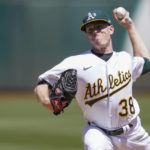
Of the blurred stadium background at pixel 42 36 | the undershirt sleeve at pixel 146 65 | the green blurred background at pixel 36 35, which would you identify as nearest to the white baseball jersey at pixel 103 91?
the undershirt sleeve at pixel 146 65

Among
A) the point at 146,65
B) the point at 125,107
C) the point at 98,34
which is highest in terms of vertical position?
the point at 98,34

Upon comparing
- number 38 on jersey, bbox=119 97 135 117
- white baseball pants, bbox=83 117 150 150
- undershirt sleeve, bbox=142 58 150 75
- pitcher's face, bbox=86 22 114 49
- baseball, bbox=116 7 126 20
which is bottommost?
white baseball pants, bbox=83 117 150 150

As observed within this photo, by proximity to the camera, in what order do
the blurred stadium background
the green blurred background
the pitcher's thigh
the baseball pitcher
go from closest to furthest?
the pitcher's thigh, the baseball pitcher, the blurred stadium background, the green blurred background

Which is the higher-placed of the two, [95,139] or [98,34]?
[98,34]

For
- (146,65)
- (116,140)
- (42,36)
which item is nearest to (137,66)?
(146,65)

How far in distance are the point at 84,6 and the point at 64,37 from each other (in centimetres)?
118

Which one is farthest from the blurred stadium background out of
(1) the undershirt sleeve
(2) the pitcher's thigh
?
(2) the pitcher's thigh

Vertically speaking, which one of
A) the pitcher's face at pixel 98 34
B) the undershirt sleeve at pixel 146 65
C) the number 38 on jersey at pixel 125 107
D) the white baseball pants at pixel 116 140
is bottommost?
the white baseball pants at pixel 116 140

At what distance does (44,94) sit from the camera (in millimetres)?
3967

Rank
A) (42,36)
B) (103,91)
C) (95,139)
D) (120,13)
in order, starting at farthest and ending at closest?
(42,36) < (120,13) < (103,91) < (95,139)

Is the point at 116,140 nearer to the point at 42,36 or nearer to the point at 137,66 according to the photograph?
the point at 137,66

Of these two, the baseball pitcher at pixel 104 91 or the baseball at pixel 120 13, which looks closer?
the baseball pitcher at pixel 104 91

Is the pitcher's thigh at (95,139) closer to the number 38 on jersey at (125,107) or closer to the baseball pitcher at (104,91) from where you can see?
the baseball pitcher at (104,91)

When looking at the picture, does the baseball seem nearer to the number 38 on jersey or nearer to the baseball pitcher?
the baseball pitcher
